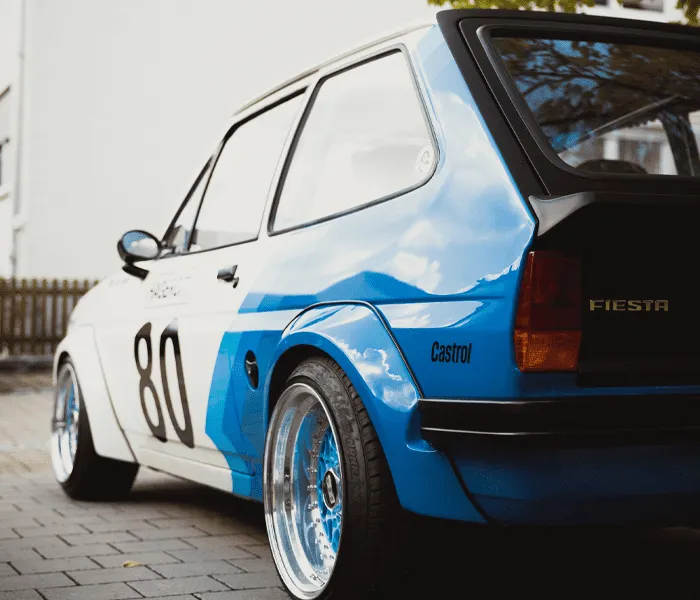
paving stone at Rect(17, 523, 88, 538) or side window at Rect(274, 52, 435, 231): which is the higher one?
side window at Rect(274, 52, 435, 231)

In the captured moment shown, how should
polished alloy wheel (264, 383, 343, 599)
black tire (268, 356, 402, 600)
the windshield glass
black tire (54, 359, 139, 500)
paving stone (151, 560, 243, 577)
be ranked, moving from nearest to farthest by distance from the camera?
black tire (268, 356, 402, 600) < the windshield glass < polished alloy wheel (264, 383, 343, 599) < paving stone (151, 560, 243, 577) < black tire (54, 359, 139, 500)

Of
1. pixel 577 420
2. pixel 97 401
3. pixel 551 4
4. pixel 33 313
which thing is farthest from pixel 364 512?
pixel 33 313

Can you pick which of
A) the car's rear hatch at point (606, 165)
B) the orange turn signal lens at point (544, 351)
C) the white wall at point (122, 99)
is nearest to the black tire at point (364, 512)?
the orange turn signal lens at point (544, 351)

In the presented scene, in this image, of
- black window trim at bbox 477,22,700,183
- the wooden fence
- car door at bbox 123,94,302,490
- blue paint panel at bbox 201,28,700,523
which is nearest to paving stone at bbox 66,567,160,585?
car door at bbox 123,94,302,490

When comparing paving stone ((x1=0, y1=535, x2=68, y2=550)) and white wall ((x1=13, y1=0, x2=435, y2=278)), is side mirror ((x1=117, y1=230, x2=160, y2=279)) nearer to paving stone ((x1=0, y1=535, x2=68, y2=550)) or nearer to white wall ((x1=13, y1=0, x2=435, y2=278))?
paving stone ((x1=0, y1=535, x2=68, y2=550))

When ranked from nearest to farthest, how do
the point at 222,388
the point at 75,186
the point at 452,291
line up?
the point at 452,291 < the point at 222,388 < the point at 75,186

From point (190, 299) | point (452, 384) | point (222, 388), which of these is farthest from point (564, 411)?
point (190, 299)

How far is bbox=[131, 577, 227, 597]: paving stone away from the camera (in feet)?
13.4

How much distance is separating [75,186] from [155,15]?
3361 millimetres

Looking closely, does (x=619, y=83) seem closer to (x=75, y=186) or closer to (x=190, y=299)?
(x=190, y=299)

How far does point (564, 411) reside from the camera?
2.91m

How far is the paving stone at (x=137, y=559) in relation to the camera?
4.55 meters

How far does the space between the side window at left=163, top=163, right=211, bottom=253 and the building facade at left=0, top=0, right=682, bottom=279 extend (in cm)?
1492

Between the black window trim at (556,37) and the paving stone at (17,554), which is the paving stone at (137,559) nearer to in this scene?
the paving stone at (17,554)
